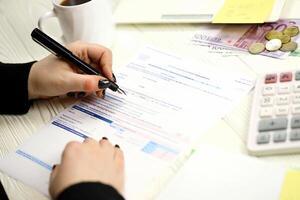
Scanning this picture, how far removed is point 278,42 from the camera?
2.15ft

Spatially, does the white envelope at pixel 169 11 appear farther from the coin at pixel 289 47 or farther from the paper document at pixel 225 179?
the paper document at pixel 225 179

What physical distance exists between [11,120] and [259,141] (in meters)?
0.36

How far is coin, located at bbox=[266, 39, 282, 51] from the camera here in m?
0.65

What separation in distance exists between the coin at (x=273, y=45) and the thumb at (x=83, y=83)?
0.87 feet

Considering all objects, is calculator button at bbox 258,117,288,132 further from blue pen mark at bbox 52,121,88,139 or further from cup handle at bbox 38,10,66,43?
cup handle at bbox 38,10,66,43

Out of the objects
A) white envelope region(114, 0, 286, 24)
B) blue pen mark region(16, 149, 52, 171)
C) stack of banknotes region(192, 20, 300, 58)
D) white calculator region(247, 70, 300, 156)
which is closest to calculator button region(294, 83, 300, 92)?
white calculator region(247, 70, 300, 156)

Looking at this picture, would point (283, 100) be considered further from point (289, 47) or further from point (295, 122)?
point (289, 47)

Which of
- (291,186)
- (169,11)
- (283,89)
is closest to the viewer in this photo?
(291,186)

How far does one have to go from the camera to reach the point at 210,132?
1.77 feet

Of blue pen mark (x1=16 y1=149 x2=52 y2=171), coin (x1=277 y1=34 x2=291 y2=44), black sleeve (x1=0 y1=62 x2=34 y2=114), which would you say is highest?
coin (x1=277 y1=34 x2=291 y2=44)

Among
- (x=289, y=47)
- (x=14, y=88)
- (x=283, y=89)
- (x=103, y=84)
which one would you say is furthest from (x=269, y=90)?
(x=14, y=88)

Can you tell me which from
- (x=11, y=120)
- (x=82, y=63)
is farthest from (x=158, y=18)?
(x=11, y=120)

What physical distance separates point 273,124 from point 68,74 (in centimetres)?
30

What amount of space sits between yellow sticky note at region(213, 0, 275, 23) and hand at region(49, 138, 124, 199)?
1.09 feet
